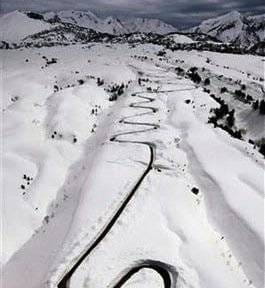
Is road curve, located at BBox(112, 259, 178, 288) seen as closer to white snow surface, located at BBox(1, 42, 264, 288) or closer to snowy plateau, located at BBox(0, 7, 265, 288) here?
snowy plateau, located at BBox(0, 7, 265, 288)

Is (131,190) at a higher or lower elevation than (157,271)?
lower

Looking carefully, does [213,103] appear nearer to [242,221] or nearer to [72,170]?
[72,170]

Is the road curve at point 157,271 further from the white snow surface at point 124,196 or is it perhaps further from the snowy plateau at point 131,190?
the white snow surface at point 124,196

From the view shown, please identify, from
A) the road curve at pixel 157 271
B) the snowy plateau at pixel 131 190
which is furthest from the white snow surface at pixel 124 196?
the road curve at pixel 157 271

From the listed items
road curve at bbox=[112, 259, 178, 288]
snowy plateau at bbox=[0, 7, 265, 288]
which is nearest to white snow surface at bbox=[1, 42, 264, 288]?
snowy plateau at bbox=[0, 7, 265, 288]

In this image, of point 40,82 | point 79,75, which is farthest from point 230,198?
point 79,75

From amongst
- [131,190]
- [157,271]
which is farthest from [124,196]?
[157,271]

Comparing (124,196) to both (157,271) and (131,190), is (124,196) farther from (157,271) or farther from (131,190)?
(157,271)
